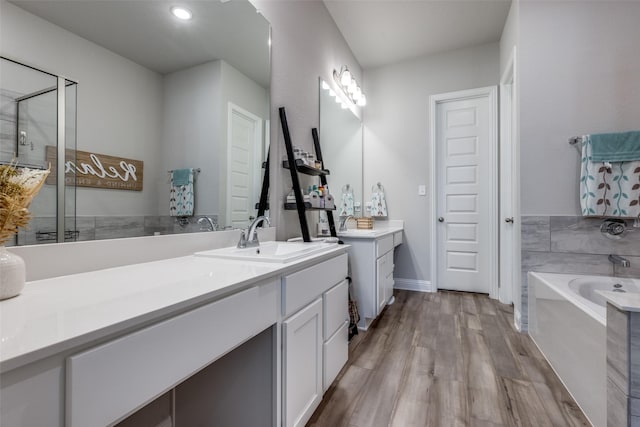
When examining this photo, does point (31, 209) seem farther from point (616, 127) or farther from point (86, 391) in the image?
point (616, 127)

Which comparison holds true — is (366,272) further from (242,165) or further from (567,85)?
(567,85)

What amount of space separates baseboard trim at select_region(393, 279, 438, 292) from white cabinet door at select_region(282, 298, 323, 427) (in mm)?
2303

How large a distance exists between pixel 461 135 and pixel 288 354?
3.12 m

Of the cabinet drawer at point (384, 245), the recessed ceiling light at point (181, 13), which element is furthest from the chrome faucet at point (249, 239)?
the cabinet drawer at point (384, 245)

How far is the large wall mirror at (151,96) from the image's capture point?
0.86 m

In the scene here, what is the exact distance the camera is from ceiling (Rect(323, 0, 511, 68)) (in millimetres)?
2586

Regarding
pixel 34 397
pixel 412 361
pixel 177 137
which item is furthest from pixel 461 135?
pixel 34 397

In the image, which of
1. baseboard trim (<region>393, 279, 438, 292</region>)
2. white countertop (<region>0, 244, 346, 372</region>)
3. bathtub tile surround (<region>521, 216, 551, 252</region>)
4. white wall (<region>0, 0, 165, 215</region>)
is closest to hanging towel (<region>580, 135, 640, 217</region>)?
bathtub tile surround (<region>521, 216, 551, 252</region>)

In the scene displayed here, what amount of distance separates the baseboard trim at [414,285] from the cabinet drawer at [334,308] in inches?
76.7

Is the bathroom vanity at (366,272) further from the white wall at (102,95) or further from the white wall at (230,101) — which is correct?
the white wall at (102,95)

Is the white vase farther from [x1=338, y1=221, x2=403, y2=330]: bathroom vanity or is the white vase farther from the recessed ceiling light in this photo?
[x1=338, y1=221, x2=403, y2=330]: bathroom vanity

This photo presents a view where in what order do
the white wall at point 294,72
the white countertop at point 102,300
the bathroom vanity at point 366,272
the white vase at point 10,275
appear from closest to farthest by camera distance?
the white countertop at point 102,300 < the white vase at point 10,275 < the white wall at point 294,72 < the bathroom vanity at point 366,272

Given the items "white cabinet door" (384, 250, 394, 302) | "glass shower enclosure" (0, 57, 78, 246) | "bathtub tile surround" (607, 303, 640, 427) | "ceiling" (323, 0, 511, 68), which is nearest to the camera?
"glass shower enclosure" (0, 57, 78, 246)

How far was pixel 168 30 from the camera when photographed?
1.20m
